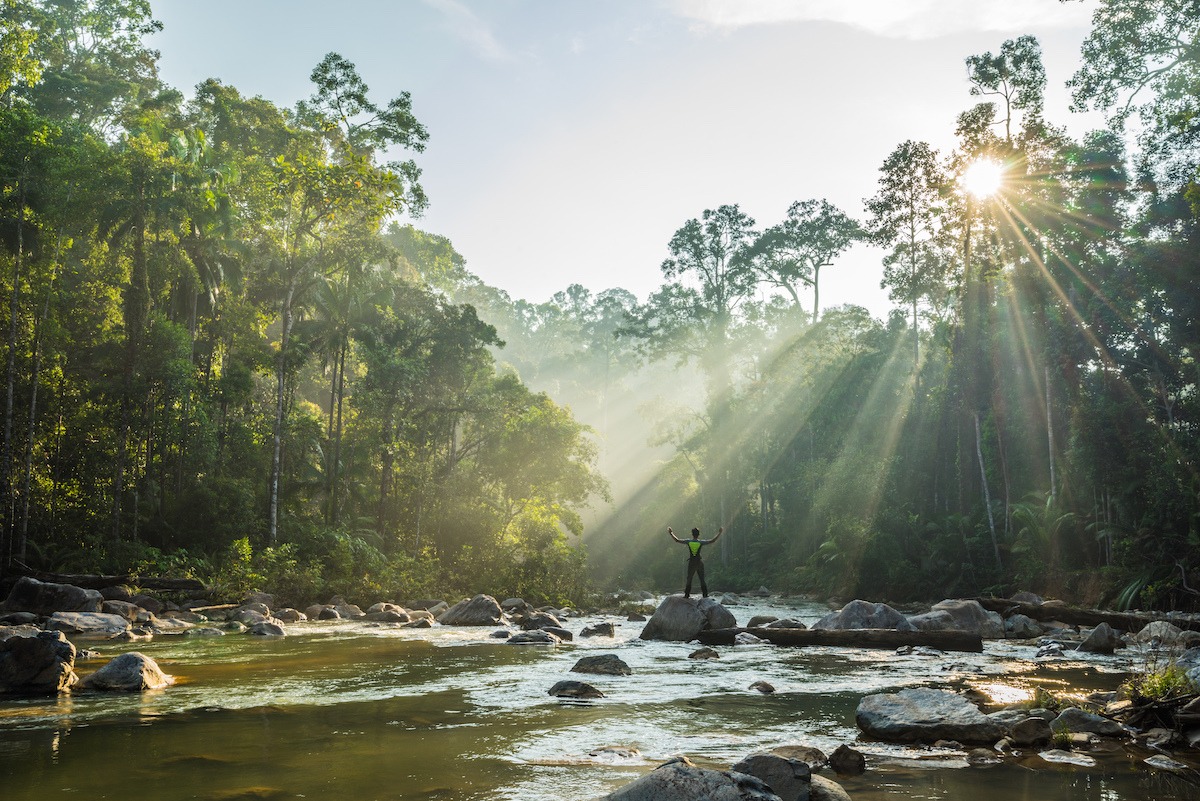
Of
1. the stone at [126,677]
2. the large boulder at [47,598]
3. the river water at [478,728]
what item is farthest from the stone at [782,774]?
the large boulder at [47,598]

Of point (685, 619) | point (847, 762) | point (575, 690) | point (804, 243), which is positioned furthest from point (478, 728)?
point (804, 243)

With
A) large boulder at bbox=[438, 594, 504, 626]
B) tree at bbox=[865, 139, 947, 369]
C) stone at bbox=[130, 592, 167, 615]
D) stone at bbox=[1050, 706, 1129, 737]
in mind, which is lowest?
large boulder at bbox=[438, 594, 504, 626]

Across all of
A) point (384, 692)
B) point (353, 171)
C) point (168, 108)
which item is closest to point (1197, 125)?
point (384, 692)

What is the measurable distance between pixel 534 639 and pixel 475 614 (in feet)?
14.0

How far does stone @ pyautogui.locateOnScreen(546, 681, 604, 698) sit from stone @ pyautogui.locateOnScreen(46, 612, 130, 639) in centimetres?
965

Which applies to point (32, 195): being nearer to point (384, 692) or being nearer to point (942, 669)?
point (384, 692)

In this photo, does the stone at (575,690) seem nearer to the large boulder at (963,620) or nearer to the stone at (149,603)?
the large boulder at (963,620)

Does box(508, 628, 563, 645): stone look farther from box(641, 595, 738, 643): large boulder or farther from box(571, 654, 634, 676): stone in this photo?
box(571, 654, 634, 676): stone

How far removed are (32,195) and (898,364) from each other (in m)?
35.5

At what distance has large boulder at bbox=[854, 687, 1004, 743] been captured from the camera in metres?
6.63

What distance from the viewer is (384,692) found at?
945 cm

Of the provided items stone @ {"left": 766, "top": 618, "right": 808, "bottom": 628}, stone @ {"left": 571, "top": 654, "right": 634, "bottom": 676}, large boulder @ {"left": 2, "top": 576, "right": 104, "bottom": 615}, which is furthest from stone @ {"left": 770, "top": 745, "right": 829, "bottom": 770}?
large boulder @ {"left": 2, "top": 576, "right": 104, "bottom": 615}

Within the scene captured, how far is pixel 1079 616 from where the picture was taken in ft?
53.1

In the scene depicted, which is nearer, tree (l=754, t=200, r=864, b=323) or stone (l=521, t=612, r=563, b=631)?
stone (l=521, t=612, r=563, b=631)
